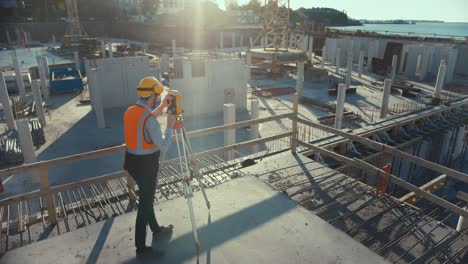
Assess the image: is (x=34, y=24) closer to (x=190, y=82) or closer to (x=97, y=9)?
(x=97, y=9)

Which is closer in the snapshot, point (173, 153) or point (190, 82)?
point (173, 153)

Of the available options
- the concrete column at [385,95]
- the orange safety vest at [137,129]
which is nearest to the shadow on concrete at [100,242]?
the orange safety vest at [137,129]

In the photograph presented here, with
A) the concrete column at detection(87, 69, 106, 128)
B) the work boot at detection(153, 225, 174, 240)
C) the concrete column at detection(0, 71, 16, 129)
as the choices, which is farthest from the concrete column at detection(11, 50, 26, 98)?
the work boot at detection(153, 225, 174, 240)

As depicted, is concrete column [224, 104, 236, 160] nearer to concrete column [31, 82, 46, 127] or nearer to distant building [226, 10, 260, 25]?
concrete column [31, 82, 46, 127]

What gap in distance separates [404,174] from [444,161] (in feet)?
12.7

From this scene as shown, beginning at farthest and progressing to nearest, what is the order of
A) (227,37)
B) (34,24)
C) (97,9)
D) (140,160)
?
(97,9), (34,24), (227,37), (140,160)

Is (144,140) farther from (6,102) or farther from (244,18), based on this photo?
(244,18)

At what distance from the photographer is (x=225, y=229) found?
5.02 metres

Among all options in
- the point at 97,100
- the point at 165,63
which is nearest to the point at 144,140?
the point at 97,100

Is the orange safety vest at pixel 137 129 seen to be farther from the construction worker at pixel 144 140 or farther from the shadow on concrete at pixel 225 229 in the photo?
the shadow on concrete at pixel 225 229

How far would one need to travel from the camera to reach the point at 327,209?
20.0 ft

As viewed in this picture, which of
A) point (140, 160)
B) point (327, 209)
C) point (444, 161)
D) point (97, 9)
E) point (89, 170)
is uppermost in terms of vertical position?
point (97, 9)

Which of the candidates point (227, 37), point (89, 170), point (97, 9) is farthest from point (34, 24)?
point (89, 170)

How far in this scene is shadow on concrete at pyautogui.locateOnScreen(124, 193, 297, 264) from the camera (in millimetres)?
4441
